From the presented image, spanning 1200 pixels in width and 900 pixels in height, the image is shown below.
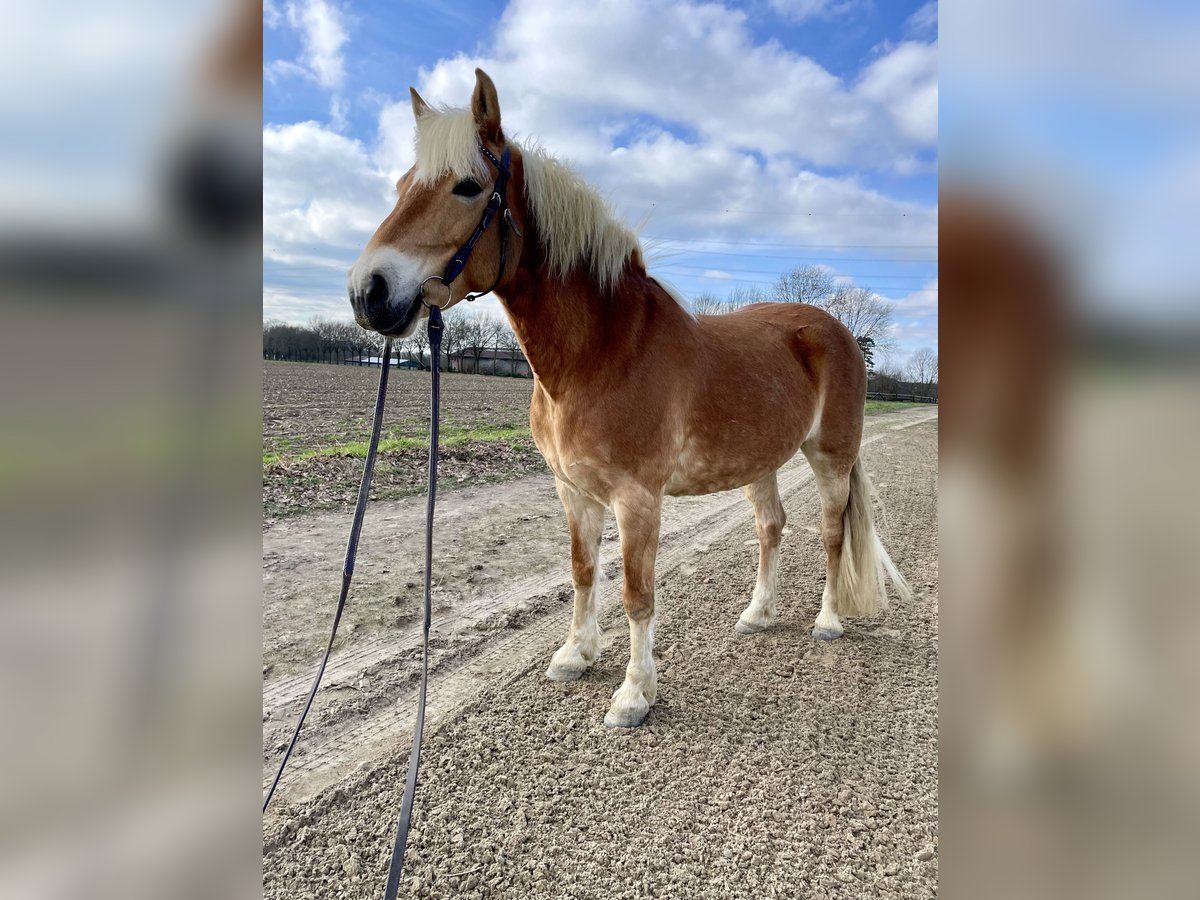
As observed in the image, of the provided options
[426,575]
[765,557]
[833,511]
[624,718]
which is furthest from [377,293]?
[833,511]

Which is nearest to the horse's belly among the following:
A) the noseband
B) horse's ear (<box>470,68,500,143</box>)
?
the noseband

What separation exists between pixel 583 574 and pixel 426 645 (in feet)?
5.81

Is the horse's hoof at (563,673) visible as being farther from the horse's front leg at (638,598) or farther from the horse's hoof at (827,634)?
the horse's hoof at (827,634)

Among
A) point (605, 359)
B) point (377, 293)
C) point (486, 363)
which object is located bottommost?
point (605, 359)

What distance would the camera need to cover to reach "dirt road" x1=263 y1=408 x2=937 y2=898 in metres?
2.12

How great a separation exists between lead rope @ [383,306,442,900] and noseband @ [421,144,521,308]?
0.45 feet

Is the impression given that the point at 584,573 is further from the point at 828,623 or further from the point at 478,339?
the point at 478,339

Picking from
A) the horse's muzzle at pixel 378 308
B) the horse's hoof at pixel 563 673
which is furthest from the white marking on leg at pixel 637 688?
the horse's muzzle at pixel 378 308

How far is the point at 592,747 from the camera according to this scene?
2805 millimetres

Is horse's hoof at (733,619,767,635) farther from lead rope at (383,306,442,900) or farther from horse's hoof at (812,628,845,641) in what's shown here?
lead rope at (383,306,442,900)

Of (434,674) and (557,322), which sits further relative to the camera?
(434,674)
